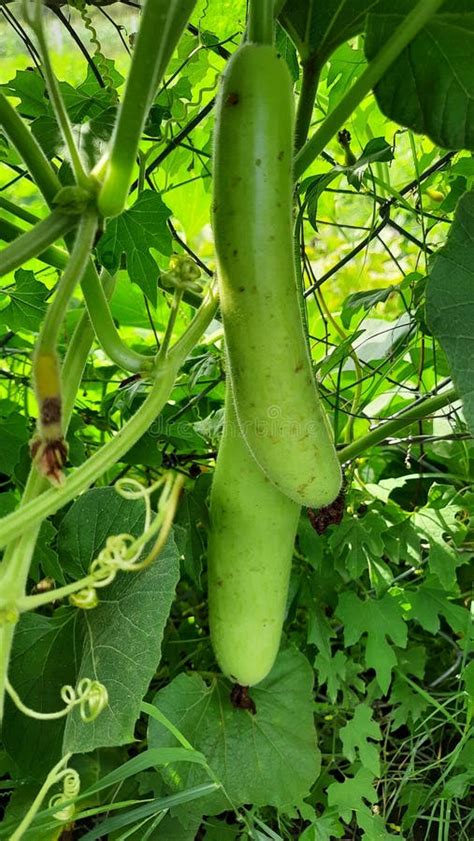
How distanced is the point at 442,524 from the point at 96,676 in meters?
0.54

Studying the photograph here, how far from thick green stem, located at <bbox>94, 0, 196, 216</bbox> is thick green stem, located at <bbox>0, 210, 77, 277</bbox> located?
3 centimetres

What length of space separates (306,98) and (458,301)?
23cm

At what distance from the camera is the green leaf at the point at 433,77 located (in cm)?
75

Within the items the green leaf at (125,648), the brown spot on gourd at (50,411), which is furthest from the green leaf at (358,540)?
the brown spot on gourd at (50,411)

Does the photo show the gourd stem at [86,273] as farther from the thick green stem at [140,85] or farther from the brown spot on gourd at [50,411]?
the brown spot on gourd at [50,411]

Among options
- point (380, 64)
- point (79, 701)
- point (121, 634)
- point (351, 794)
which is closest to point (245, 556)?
point (121, 634)

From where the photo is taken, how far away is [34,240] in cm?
55

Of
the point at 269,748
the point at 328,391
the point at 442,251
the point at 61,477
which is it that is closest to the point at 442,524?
the point at 328,391

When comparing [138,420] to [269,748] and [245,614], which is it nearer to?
[245,614]

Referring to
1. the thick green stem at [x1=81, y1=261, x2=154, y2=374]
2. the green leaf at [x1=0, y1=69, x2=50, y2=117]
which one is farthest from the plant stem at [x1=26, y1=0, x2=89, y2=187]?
the green leaf at [x1=0, y1=69, x2=50, y2=117]

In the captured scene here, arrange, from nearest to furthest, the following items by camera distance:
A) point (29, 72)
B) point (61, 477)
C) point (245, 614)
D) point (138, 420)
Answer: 1. point (61, 477)
2. point (138, 420)
3. point (245, 614)
4. point (29, 72)

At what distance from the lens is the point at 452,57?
772 millimetres

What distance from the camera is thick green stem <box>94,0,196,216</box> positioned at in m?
0.52

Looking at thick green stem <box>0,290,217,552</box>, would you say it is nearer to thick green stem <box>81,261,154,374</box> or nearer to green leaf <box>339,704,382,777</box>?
thick green stem <box>81,261,154,374</box>
